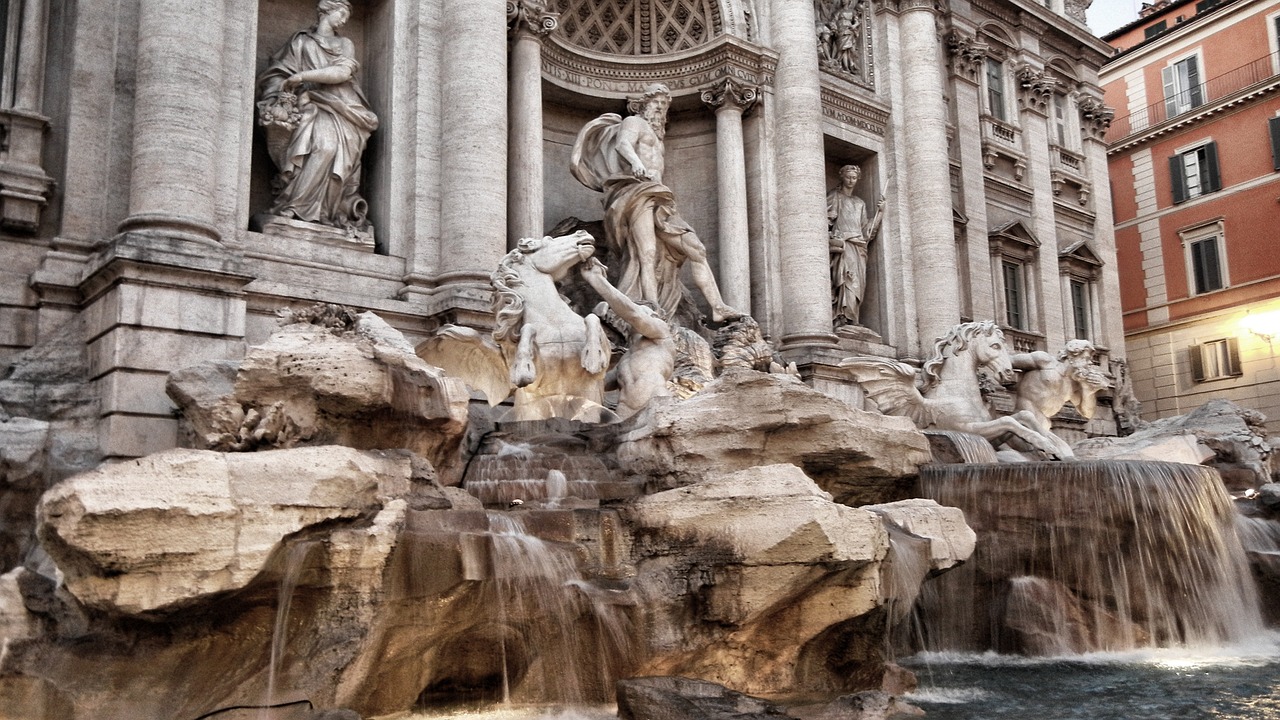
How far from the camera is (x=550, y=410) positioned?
9.86 metres

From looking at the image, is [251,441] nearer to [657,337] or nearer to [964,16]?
[657,337]

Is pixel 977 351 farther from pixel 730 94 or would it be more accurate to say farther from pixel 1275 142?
pixel 1275 142

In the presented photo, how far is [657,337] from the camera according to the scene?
10.6m

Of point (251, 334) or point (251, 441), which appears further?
point (251, 334)

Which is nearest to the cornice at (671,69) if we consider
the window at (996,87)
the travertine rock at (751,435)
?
the window at (996,87)

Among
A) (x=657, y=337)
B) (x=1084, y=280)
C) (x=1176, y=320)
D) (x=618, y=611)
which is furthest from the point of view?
(x=1176, y=320)

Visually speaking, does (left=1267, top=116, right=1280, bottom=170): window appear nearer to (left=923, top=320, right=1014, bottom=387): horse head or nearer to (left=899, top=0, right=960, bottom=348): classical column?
(left=899, top=0, right=960, bottom=348): classical column

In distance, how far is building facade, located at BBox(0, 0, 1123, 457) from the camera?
10305mm

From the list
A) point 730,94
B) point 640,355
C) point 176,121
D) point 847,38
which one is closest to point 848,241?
point 730,94

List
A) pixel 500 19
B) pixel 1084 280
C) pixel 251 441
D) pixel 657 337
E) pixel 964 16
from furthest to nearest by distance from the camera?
pixel 1084 280 → pixel 964 16 → pixel 500 19 → pixel 657 337 → pixel 251 441

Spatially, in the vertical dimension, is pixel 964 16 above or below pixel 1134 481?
above

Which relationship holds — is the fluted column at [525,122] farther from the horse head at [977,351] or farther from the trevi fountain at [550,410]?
the horse head at [977,351]

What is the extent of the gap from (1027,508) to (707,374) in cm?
405

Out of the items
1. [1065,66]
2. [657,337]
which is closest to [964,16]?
[1065,66]
